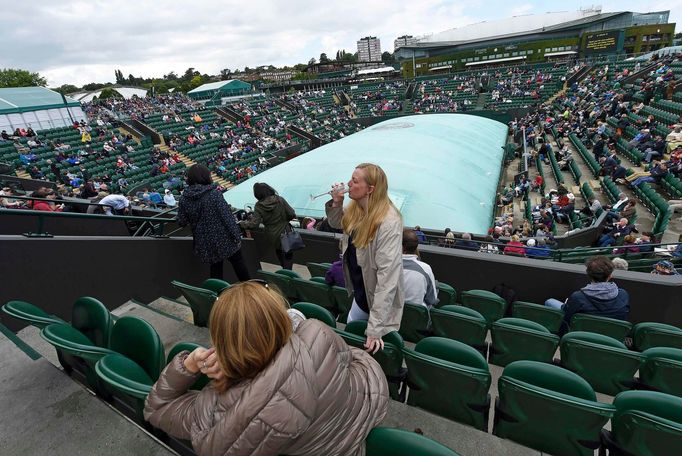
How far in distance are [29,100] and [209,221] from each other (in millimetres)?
29915

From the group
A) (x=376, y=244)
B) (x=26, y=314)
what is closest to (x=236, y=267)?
(x=26, y=314)

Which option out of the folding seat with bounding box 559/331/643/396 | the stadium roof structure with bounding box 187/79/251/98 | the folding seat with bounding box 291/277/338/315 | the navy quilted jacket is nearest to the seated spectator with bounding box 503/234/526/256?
the folding seat with bounding box 559/331/643/396

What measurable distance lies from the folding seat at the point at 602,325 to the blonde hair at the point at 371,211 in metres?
2.51

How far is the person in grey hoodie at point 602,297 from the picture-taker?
3496 millimetres

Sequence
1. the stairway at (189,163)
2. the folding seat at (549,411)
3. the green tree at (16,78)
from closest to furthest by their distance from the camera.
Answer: the folding seat at (549,411)
the stairway at (189,163)
the green tree at (16,78)

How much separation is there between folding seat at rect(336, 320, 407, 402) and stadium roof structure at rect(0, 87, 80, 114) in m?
29.2

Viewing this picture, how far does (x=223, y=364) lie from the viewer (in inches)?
48.2

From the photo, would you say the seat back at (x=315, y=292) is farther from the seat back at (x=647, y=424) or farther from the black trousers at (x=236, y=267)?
the seat back at (x=647, y=424)

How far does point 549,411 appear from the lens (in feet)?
6.81

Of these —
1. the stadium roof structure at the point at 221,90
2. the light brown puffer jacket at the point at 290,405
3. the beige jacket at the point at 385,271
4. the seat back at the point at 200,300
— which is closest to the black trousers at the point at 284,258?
the seat back at the point at 200,300

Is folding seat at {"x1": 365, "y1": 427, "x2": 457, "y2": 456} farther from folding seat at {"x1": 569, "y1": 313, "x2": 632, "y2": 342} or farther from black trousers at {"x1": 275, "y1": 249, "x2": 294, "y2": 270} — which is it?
black trousers at {"x1": 275, "y1": 249, "x2": 294, "y2": 270}

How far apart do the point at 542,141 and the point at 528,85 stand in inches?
831

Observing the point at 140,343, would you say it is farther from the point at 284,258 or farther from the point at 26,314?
the point at 284,258

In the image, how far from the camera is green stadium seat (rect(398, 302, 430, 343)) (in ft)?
10.2
